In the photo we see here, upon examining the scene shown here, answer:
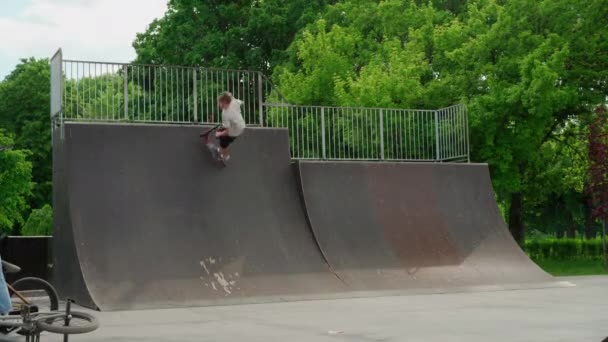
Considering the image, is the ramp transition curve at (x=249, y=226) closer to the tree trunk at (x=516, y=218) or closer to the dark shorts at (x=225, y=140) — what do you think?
the dark shorts at (x=225, y=140)

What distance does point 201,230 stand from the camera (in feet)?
42.3

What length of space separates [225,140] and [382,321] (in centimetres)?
518

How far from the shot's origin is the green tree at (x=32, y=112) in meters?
42.7

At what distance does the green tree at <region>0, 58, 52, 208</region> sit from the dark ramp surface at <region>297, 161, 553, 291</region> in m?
31.5

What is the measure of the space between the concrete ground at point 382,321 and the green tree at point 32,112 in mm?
34348

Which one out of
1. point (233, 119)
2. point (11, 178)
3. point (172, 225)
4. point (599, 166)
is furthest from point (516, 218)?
point (11, 178)

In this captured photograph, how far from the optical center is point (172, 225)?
1272 cm

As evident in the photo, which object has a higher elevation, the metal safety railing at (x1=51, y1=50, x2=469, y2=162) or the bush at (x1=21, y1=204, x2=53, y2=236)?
the metal safety railing at (x1=51, y1=50, x2=469, y2=162)

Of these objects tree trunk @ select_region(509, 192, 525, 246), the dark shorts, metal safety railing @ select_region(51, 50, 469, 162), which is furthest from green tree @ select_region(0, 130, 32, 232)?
the dark shorts

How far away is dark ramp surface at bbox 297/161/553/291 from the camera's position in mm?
Answer: 13898

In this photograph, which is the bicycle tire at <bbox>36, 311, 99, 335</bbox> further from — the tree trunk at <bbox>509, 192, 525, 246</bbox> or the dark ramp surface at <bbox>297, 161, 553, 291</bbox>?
the tree trunk at <bbox>509, 192, 525, 246</bbox>

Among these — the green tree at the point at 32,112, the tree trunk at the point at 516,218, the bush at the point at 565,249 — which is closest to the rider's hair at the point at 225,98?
the tree trunk at the point at 516,218

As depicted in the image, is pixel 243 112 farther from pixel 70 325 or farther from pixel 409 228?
pixel 70 325

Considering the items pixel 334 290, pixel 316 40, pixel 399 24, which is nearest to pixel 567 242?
pixel 399 24
